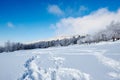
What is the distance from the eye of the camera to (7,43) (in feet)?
449

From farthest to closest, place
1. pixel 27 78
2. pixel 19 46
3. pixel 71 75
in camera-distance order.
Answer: pixel 19 46, pixel 27 78, pixel 71 75

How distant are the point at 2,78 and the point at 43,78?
11.5ft

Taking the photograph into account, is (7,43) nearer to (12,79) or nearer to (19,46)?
(19,46)

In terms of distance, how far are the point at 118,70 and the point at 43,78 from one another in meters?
4.06

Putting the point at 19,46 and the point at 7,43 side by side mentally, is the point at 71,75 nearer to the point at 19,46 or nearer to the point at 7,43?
the point at 19,46

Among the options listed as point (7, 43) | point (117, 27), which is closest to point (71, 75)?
point (117, 27)

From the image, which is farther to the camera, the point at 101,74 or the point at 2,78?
the point at 2,78

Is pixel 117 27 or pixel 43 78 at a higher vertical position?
pixel 117 27

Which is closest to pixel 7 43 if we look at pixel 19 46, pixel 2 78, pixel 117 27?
pixel 19 46

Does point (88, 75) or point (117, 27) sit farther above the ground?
point (117, 27)

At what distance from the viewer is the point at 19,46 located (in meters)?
126

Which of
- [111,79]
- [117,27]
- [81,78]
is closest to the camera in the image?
[111,79]

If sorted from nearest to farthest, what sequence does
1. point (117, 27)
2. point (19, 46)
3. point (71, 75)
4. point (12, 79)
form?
point (71, 75) < point (12, 79) < point (117, 27) < point (19, 46)

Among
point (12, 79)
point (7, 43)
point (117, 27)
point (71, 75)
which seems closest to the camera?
point (71, 75)
